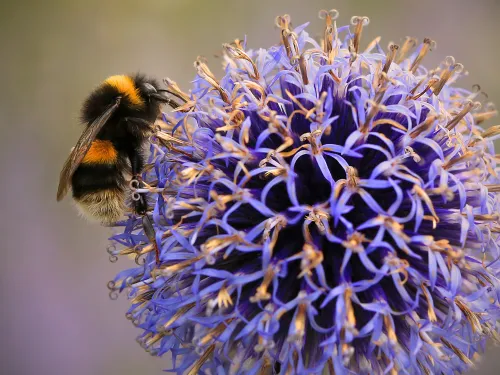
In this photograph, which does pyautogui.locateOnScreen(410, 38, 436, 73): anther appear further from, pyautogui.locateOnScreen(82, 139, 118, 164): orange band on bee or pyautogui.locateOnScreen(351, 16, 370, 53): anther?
pyautogui.locateOnScreen(82, 139, 118, 164): orange band on bee

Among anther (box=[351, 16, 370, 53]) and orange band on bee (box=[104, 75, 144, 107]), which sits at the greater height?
orange band on bee (box=[104, 75, 144, 107])

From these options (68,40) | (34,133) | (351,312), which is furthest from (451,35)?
(351,312)

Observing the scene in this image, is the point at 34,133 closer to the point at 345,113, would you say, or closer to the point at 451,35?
the point at 345,113

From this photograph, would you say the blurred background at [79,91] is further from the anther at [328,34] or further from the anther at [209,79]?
the anther at [328,34]

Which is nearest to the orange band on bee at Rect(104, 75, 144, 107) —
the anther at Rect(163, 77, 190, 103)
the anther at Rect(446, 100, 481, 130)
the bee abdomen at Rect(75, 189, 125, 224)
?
the anther at Rect(163, 77, 190, 103)

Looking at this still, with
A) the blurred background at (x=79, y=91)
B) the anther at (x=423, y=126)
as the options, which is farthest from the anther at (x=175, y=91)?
the blurred background at (x=79, y=91)

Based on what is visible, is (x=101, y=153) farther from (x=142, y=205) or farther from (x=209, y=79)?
(x=209, y=79)
